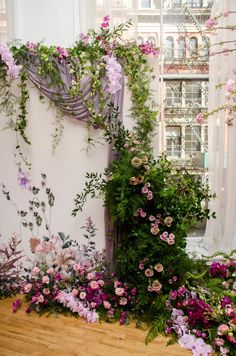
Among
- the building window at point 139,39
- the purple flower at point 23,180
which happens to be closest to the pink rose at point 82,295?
the purple flower at point 23,180

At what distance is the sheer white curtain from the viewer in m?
2.48

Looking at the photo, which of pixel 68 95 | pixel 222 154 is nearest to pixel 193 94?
pixel 222 154

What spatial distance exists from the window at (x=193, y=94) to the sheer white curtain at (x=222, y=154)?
288 mm

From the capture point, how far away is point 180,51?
2.78 meters

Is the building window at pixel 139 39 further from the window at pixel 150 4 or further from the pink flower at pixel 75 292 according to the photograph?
the pink flower at pixel 75 292

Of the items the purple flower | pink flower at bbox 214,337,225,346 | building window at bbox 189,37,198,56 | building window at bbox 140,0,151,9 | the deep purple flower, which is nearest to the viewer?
pink flower at bbox 214,337,225,346

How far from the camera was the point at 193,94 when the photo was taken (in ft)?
9.28

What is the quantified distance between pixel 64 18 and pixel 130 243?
1764 mm

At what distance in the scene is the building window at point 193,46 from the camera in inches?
108

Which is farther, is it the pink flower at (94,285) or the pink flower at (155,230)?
the pink flower at (94,285)

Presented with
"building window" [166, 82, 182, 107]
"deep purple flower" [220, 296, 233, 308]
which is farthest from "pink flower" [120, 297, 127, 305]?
"building window" [166, 82, 182, 107]

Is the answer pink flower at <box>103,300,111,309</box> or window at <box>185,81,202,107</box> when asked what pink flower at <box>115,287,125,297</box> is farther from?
window at <box>185,81,202,107</box>

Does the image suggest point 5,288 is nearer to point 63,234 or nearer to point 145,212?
point 63,234

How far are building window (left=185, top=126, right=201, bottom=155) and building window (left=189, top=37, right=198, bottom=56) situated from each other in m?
0.62
